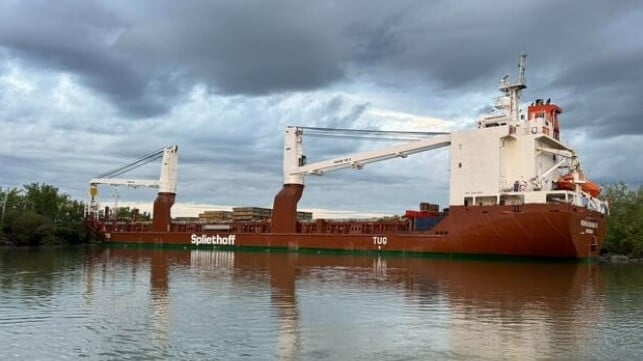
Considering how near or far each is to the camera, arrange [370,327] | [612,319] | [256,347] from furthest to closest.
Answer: [612,319]
[370,327]
[256,347]

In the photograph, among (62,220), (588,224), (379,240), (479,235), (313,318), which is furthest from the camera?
(62,220)

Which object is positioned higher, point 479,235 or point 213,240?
point 479,235

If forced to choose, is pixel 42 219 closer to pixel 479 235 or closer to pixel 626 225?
pixel 479 235

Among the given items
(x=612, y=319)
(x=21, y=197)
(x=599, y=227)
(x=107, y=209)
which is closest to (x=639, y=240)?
(x=599, y=227)

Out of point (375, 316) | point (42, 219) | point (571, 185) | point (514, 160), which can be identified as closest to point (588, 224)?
point (571, 185)

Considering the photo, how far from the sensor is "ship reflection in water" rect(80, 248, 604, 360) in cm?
1005

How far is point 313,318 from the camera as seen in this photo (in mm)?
13016

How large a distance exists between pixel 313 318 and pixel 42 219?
48.9m

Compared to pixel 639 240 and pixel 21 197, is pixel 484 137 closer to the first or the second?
pixel 639 240

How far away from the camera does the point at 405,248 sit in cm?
4131

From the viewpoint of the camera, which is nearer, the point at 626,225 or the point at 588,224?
the point at 588,224

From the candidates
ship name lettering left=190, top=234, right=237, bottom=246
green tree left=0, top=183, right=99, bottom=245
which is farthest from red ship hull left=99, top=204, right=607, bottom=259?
green tree left=0, top=183, right=99, bottom=245

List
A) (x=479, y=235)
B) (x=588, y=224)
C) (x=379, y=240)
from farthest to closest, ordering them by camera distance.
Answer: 1. (x=379, y=240)
2. (x=479, y=235)
3. (x=588, y=224)

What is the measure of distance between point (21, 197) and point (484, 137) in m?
49.0
